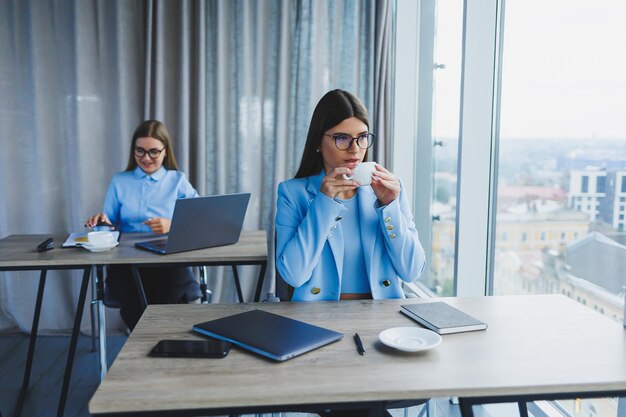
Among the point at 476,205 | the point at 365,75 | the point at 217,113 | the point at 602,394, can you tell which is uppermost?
the point at 365,75

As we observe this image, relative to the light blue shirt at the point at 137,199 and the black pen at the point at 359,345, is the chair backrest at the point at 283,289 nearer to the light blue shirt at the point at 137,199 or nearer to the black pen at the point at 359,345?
the black pen at the point at 359,345

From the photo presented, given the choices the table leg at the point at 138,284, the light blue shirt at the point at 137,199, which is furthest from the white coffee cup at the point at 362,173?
the light blue shirt at the point at 137,199

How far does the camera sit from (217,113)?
3.64m

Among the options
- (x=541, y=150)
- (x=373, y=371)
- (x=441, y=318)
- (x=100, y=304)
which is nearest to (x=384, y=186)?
(x=441, y=318)

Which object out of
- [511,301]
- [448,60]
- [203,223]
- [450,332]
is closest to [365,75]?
[448,60]

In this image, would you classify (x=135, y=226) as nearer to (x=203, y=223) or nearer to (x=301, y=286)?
(x=203, y=223)

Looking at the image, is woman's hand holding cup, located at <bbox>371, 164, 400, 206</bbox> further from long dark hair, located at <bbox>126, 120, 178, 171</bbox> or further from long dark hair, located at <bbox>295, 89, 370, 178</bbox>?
long dark hair, located at <bbox>126, 120, 178, 171</bbox>

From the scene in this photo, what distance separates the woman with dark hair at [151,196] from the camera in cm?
284

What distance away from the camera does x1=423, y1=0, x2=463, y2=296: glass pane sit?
2.90m

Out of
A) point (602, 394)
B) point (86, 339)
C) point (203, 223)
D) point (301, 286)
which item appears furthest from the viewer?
point (86, 339)

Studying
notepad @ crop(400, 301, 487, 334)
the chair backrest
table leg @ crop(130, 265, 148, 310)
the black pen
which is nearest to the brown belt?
the chair backrest

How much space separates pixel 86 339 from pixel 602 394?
3.25 meters

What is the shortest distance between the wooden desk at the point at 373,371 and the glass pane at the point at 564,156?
51cm

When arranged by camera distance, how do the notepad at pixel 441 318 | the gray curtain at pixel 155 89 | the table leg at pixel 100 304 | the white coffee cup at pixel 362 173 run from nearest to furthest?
the notepad at pixel 441 318 < the white coffee cup at pixel 362 173 < the table leg at pixel 100 304 < the gray curtain at pixel 155 89
